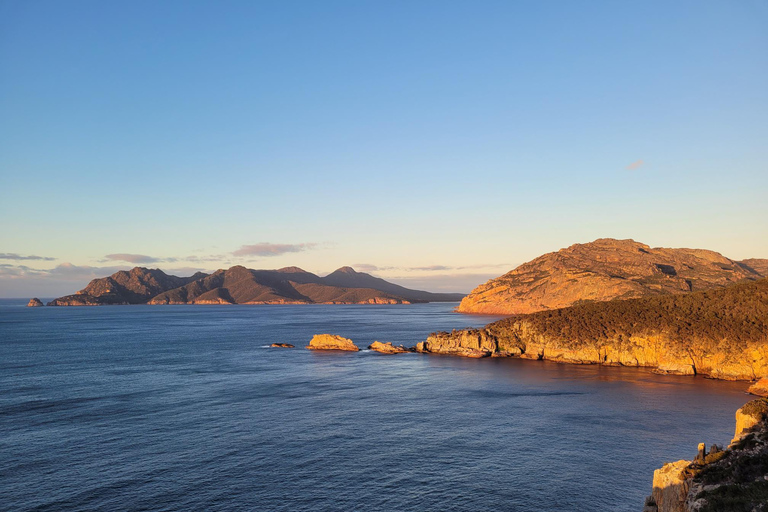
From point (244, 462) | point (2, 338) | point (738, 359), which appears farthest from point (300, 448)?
point (2, 338)

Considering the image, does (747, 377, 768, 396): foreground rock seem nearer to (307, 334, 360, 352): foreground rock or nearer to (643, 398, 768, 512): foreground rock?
(643, 398, 768, 512): foreground rock

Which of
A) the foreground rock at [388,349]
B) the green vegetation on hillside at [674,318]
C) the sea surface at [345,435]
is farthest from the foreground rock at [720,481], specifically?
the foreground rock at [388,349]

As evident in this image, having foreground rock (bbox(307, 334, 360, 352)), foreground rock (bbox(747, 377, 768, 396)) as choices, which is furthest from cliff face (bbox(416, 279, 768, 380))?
foreground rock (bbox(307, 334, 360, 352))

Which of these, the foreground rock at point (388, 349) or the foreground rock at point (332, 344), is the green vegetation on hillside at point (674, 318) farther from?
the foreground rock at point (332, 344)

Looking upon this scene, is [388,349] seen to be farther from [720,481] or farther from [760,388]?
[720,481]

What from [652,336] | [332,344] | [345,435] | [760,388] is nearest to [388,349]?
[332,344]
